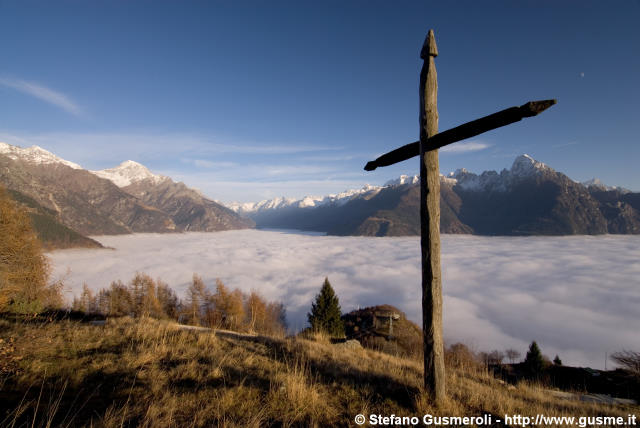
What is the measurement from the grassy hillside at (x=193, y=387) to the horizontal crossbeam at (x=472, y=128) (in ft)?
15.4

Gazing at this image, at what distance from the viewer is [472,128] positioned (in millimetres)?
4035

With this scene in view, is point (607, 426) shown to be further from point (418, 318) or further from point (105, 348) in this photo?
point (418, 318)

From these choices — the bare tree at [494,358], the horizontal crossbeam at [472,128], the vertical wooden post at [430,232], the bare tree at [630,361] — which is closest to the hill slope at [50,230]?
the horizontal crossbeam at [472,128]

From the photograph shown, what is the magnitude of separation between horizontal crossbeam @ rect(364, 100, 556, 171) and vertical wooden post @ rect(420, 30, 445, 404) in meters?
0.24

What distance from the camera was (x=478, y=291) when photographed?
14162cm

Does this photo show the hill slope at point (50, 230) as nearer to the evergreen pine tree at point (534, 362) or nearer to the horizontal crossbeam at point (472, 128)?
the horizontal crossbeam at point (472, 128)

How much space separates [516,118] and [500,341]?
4653 inches

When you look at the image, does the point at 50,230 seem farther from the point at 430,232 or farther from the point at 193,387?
the point at 430,232

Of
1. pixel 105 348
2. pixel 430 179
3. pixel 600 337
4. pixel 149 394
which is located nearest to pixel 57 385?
pixel 149 394

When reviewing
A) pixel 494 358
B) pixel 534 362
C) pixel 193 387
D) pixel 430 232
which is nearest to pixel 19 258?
pixel 193 387

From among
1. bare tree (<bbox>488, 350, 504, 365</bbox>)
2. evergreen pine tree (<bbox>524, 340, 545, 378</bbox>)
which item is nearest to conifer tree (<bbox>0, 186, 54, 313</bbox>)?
bare tree (<bbox>488, 350, 504, 365</bbox>)

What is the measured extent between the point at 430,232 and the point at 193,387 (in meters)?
5.09

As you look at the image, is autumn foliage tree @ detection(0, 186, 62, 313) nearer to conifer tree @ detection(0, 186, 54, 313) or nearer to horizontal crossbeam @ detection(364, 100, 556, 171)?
conifer tree @ detection(0, 186, 54, 313)

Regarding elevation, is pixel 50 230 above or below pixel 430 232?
below
